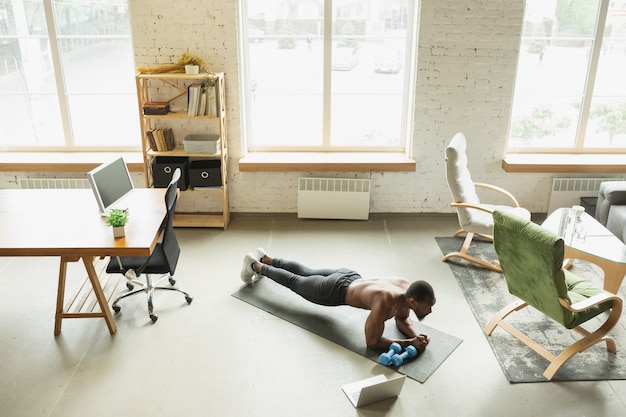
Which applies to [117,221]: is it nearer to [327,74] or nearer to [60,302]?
[60,302]

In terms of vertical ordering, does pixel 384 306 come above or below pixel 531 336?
above

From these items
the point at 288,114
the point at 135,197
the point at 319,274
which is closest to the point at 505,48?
the point at 288,114

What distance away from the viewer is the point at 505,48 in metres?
5.42

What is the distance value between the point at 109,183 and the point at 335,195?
2.46 metres

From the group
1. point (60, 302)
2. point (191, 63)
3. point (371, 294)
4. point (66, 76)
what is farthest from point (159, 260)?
point (66, 76)

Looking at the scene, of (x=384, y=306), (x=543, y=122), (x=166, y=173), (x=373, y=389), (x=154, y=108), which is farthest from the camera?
(x=543, y=122)

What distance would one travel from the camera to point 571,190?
586cm

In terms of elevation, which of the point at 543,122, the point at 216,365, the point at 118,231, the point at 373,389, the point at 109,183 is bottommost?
the point at 216,365

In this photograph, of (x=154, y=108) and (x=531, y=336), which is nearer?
(x=531, y=336)

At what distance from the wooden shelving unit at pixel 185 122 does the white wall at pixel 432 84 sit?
17cm

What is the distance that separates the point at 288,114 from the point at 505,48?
7.55 ft

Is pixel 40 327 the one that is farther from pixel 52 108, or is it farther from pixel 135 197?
pixel 52 108

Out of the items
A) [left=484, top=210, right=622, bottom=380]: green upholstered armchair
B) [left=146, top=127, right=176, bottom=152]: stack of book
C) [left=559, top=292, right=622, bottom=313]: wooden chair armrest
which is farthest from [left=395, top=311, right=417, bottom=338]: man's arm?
[left=146, top=127, right=176, bottom=152]: stack of book

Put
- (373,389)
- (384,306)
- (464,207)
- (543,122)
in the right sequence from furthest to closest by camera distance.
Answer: (543,122) → (464,207) → (384,306) → (373,389)
